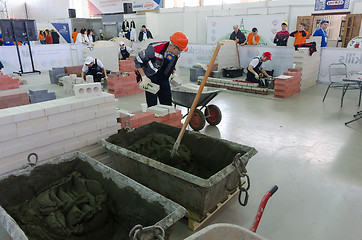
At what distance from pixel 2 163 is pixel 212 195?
2.16 m

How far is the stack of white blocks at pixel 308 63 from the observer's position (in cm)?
869

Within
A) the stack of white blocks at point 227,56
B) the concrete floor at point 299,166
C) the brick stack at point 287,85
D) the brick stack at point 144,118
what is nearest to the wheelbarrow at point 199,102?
the concrete floor at point 299,166

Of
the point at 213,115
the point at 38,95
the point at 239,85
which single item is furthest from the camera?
the point at 239,85

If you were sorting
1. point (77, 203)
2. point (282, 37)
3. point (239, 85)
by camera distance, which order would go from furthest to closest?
1. point (282, 37)
2. point (239, 85)
3. point (77, 203)

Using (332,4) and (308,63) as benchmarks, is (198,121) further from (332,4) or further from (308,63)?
(332,4)

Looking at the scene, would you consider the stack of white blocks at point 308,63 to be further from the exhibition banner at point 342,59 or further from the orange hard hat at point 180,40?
the orange hard hat at point 180,40

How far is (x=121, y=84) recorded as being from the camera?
8.39 m

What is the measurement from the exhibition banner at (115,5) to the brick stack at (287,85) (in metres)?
12.8

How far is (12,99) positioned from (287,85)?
23.2ft

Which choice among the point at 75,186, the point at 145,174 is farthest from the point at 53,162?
the point at 145,174

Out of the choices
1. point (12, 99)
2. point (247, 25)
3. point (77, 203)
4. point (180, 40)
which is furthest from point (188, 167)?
point (247, 25)

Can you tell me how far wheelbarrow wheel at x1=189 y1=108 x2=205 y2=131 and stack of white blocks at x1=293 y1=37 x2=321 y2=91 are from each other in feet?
16.2

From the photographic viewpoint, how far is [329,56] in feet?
31.7

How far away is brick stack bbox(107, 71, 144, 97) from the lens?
27.1 feet
